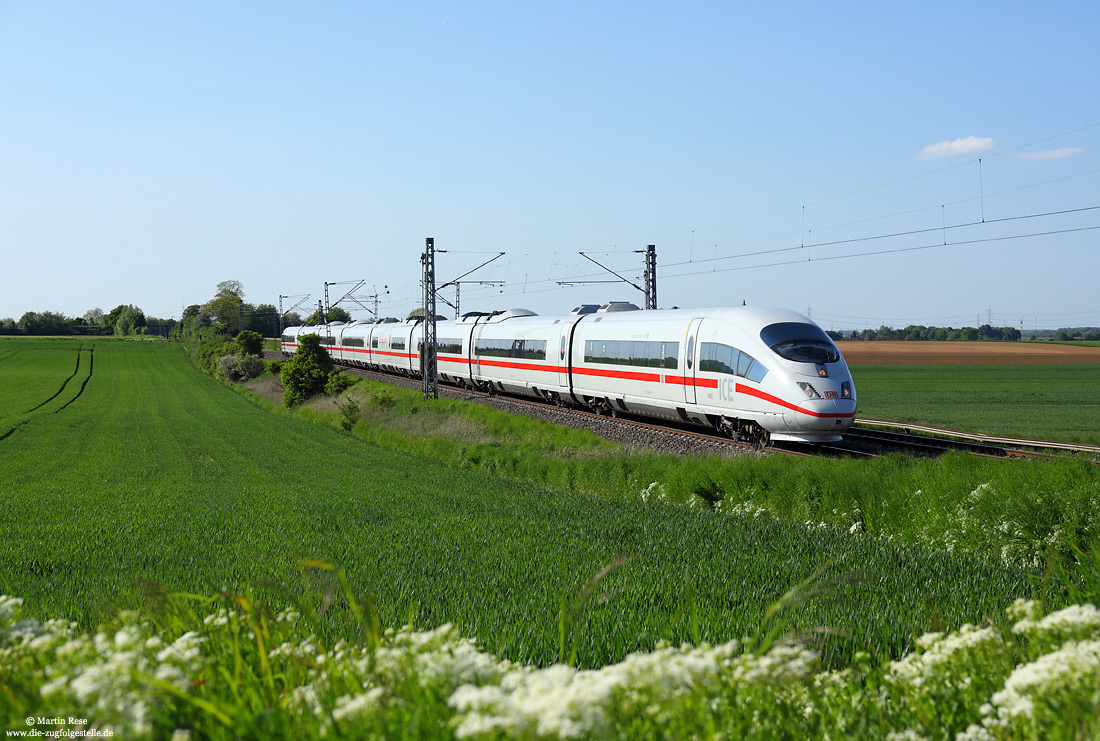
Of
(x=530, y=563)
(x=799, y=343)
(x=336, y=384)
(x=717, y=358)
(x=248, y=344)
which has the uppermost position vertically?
(x=248, y=344)

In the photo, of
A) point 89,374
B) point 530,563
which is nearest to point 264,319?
point 89,374

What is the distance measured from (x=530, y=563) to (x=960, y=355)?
97273 mm

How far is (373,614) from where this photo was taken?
3.06 metres

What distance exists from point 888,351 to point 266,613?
347 ft

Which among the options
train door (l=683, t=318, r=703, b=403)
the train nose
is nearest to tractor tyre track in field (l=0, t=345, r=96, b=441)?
train door (l=683, t=318, r=703, b=403)

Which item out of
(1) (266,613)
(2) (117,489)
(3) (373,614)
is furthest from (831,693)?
(2) (117,489)

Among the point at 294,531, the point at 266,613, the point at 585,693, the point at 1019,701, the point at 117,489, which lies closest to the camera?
the point at 585,693

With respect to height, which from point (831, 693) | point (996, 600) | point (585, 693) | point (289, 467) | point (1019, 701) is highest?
point (585, 693)

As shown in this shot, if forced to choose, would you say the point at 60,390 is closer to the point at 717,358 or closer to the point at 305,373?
the point at 305,373

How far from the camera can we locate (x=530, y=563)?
784 cm

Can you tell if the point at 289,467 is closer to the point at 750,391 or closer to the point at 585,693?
the point at 750,391

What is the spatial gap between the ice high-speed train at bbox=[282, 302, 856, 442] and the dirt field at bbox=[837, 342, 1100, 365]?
207 feet

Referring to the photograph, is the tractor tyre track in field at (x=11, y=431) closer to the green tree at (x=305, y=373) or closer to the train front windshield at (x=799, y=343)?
the green tree at (x=305, y=373)

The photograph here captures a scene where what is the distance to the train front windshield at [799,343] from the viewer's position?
17.9 m
